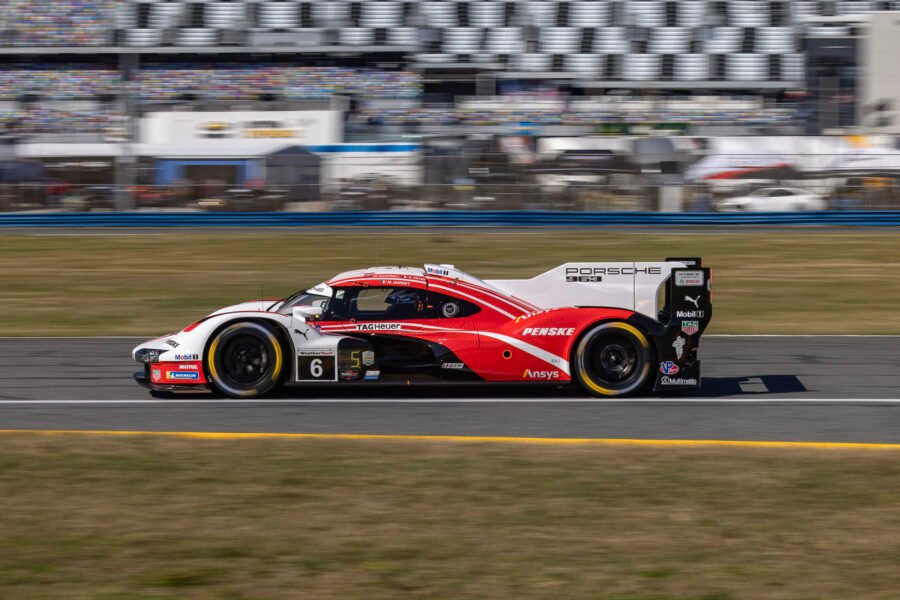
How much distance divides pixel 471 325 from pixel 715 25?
42.2 m

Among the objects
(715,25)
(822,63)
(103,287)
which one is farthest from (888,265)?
(715,25)

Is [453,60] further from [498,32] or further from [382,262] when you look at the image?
[382,262]

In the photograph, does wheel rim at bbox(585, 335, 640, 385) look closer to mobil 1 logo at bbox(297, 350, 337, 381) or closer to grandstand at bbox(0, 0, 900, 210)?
mobil 1 logo at bbox(297, 350, 337, 381)

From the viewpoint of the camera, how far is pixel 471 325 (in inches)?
352

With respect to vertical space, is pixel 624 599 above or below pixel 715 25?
below

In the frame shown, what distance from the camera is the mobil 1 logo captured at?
8969mm

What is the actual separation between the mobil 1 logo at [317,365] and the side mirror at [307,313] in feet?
0.90

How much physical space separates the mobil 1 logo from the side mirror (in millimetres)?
273

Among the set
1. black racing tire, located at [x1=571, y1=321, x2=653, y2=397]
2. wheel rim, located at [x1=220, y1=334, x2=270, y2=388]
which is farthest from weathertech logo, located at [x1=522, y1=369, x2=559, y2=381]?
wheel rim, located at [x1=220, y1=334, x2=270, y2=388]

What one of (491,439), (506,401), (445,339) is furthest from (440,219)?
(491,439)

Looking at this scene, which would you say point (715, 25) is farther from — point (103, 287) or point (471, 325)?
point (471, 325)

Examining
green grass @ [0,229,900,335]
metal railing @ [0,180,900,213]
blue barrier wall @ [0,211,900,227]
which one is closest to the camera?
green grass @ [0,229,900,335]

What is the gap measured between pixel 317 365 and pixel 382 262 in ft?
40.7

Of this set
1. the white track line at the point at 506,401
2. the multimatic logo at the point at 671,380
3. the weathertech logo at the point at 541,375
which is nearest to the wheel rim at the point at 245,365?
the white track line at the point at 506,401
